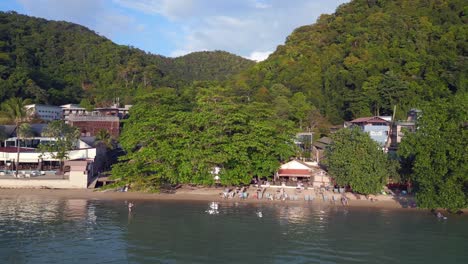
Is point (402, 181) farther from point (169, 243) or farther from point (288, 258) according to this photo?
point (169, 243)

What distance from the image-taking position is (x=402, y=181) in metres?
38.1

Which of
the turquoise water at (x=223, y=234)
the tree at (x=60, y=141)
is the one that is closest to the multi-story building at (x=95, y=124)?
the tree at (x=60, y=141)

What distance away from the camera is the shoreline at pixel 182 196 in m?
35.9

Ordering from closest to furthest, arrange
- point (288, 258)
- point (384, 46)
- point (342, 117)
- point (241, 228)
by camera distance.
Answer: point (288, 258) < point (241, 228) < point (342, 117) < point (384, 46)

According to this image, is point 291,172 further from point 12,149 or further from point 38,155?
point 12,149

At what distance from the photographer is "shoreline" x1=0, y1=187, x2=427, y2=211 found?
3588 centimetres

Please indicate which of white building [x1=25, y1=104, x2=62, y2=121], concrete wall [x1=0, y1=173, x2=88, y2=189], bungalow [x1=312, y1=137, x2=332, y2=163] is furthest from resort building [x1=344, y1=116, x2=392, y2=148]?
white building [x1=25, y1=104, x2=62, y2=121]

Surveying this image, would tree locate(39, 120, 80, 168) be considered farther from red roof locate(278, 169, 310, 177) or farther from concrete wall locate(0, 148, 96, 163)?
red roof locate(278, 169, 310, 177)

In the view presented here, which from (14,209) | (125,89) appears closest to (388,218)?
(14,209)

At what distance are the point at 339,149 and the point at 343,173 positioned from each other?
2260 millimetres

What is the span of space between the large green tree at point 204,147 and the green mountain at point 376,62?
27.5 metres

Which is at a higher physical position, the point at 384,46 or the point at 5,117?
the point at 384,46

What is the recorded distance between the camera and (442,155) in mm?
30438

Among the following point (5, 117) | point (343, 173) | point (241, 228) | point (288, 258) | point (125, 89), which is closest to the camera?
point (288, 258)
